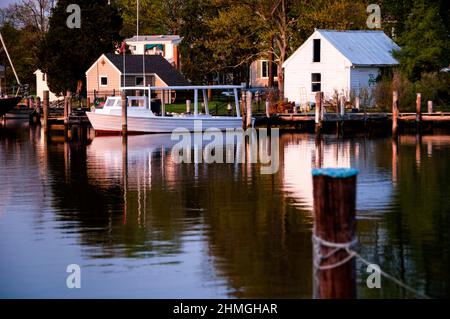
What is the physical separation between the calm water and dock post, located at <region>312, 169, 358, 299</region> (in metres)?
3.84

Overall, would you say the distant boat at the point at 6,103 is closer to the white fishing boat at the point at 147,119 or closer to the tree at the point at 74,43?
the tree at the point at 74,43

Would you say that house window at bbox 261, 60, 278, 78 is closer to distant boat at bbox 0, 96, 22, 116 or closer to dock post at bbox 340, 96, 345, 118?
distant boat at bbox 0, 96, 22, 116

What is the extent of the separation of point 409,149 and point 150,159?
12.6 metres

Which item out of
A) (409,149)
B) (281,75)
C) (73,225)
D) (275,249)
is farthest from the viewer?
(281,75)

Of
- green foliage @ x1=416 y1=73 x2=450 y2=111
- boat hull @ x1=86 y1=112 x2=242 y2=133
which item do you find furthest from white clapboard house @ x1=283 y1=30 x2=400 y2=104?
boat hull @ x1=86 y1=112 x2=242 y2=133

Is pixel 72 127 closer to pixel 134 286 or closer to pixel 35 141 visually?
pixel 35 141

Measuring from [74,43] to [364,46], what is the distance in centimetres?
2924

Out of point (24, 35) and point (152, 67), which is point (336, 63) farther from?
point (24, 35)

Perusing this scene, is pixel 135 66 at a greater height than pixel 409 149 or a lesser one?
greater

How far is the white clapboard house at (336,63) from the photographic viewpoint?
70.4 metres

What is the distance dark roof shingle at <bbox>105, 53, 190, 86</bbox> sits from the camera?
87.9 meters

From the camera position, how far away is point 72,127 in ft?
238

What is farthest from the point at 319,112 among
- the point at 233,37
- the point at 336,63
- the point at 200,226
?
the point at 200,226

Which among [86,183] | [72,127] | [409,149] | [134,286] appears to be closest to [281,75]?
[72,127]
